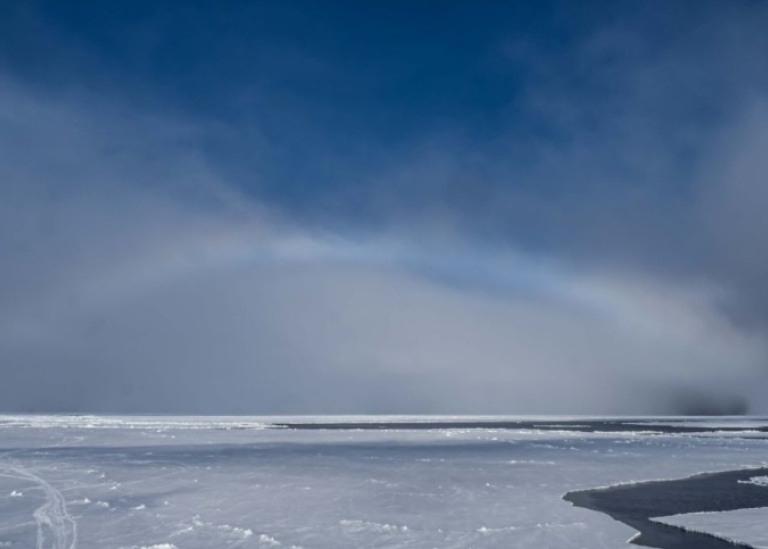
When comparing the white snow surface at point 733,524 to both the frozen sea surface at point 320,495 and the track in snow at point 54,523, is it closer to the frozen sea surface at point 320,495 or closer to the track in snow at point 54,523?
the frozen sea surface at point 320,495

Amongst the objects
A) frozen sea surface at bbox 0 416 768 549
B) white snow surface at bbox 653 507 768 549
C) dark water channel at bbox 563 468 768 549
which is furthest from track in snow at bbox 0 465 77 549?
white snow surface at bbox 653 507 768 549

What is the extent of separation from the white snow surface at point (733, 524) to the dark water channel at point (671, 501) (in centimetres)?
22

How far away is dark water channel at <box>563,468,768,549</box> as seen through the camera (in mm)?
10180

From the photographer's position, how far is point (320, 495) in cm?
1405

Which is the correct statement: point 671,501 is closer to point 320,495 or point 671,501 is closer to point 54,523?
point 320,495

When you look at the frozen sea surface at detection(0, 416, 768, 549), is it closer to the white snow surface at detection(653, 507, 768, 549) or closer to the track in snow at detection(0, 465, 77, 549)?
the track in snow at detection(0, 465, 77, 549)

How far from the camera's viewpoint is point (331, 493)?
1435 centimetres

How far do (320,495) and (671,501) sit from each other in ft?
25.8

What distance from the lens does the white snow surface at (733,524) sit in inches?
397

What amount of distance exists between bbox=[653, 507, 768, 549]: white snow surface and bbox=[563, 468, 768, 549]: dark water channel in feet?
0.73

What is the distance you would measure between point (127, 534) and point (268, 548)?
258 centimetres

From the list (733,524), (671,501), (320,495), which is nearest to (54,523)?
(320,495)

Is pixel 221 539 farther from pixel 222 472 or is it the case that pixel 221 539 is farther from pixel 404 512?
Answer: pixel 222 472

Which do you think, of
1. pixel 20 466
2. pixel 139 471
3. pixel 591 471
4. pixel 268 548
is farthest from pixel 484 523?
pixel 20 466
